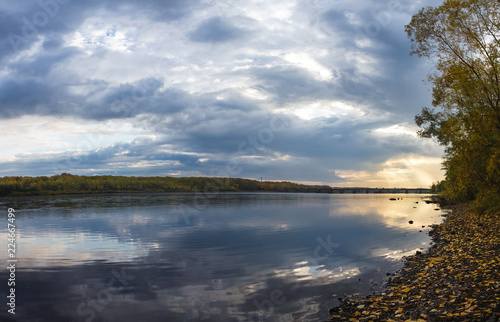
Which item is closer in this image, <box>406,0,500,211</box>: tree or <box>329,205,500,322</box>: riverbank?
<box>329,205,500,322</box>: riverbank

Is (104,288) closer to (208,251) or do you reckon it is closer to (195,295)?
(195,295)

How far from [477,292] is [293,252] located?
62.2ft

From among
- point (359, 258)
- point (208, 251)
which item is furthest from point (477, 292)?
point (208, 251)

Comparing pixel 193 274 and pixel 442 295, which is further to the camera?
pixel 193 274

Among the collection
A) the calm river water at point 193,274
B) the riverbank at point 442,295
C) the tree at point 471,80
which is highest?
the tree at point 471,80

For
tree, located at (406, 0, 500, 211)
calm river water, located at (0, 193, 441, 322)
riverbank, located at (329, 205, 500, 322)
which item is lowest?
calm river water, located at (0, 193, 441, 322)

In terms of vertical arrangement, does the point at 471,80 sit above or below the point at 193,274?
above

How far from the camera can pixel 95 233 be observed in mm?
42094

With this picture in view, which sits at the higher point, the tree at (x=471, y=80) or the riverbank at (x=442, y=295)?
the tree at (x=471, y=80)

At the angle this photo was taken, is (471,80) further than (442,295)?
Yes

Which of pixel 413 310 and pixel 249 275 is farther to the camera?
pixel 249 275

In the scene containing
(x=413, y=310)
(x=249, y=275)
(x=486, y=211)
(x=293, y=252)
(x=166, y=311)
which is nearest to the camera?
(x=413, y=310)

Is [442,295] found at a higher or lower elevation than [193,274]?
higher

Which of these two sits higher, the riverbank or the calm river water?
the riverbank
